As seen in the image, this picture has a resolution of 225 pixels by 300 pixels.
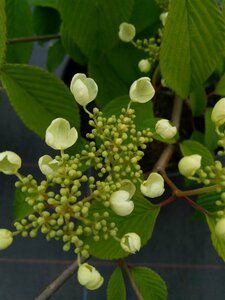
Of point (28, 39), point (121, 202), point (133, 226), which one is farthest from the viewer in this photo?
point (28, 39)

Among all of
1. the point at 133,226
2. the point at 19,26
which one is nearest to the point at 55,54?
the point at 19,26

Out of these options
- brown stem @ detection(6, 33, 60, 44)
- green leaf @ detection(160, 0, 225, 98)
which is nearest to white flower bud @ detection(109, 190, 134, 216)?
green leaf @ detection(160, 0, 225, 98)

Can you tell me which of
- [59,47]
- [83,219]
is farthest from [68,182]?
[59,47]

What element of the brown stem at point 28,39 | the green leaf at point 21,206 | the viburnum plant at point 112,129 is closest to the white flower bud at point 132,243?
the viburnum plant at point 112,129

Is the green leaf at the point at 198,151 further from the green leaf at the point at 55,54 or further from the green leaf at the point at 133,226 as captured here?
the green leaf at the point at 55,54

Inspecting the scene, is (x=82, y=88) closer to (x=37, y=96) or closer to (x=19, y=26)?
(x=37, y=96)

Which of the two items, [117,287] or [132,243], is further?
[117,287]

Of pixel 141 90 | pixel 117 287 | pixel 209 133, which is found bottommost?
pixel 117 287
